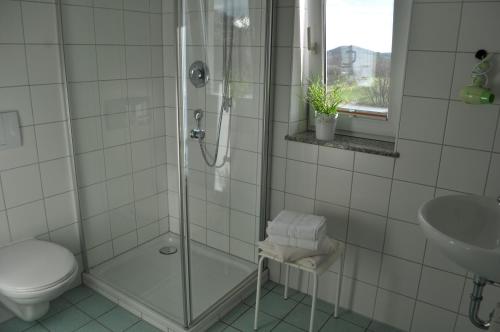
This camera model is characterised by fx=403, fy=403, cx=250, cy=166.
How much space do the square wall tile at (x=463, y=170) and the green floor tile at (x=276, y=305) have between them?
3.51 feet

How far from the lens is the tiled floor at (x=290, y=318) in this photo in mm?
2131

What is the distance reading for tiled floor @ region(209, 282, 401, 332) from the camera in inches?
83.9

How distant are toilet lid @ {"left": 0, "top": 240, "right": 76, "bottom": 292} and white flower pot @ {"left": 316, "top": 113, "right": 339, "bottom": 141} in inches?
56.3

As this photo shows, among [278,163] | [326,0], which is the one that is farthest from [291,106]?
[326,0]

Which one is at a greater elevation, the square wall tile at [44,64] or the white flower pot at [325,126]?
the square wall tile at [44,64]

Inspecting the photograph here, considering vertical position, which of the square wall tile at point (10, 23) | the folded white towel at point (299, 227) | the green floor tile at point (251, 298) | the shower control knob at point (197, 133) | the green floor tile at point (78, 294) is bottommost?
the green floor tile at point (251, 298)

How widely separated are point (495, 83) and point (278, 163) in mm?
1138

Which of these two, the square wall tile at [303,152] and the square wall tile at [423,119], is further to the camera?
the square wall tile at [303,152]

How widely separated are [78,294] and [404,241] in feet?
6.07

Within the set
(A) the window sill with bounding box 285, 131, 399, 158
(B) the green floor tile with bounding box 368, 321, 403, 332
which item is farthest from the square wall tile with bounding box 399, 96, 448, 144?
(B) the green floor tile with bounding box 368, 321, 403, 332

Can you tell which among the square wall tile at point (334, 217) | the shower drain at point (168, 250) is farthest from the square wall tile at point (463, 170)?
the shower drain at point (168, 250)

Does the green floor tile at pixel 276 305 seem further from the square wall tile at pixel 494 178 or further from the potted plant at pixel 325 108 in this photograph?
the square wall tile at pixel 494 178

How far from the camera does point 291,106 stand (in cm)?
224

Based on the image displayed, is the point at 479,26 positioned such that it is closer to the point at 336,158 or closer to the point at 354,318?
the point at 336,158
